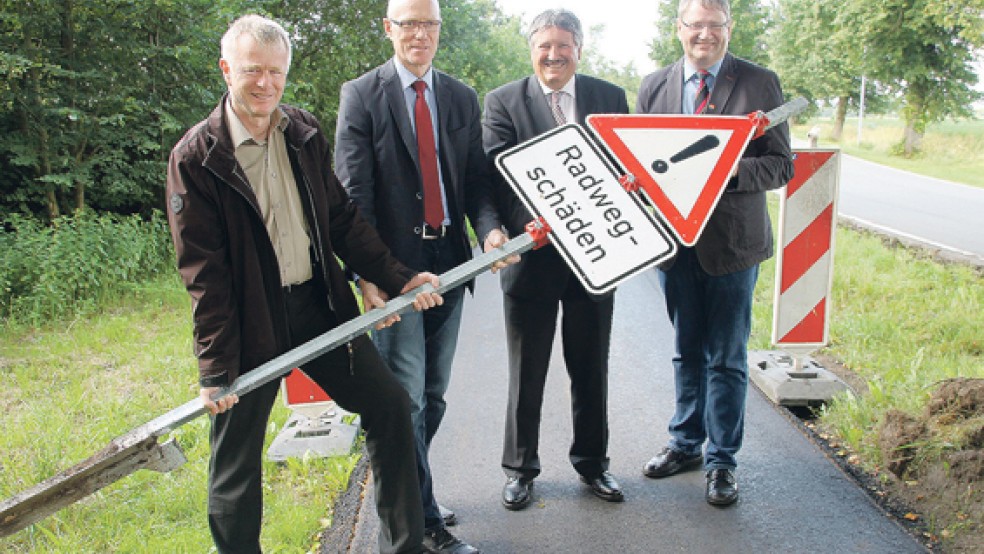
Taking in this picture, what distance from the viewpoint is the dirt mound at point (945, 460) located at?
339 centimetres

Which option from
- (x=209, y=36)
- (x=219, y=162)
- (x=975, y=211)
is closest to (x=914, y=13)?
(x=975, y=211)

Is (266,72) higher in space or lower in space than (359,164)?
higher

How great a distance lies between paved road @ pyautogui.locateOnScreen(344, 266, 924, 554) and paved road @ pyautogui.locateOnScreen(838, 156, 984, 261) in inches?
244

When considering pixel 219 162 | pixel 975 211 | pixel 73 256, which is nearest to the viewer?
pixel 219 162

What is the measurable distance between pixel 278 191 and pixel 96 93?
7.36m

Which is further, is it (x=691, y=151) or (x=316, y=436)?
(x=316, y=436)

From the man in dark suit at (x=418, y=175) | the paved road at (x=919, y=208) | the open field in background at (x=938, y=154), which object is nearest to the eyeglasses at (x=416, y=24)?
the man in dark suit at (x=418, y=175)

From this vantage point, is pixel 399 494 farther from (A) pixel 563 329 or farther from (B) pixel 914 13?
(B) pixel 914 13

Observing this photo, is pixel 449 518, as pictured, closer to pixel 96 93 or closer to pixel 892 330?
pixel 892 330

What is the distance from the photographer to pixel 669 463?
162 inches

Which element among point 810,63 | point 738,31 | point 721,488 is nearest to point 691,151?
point 721,488

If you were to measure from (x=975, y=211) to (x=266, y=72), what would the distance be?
1651cm

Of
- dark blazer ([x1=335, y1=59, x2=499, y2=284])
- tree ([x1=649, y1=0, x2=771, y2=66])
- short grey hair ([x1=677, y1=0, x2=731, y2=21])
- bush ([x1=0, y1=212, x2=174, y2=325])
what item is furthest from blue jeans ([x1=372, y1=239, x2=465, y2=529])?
tree ([x1=649, y1=0, x2=771, y2=66])

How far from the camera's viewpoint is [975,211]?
15.4 metres
